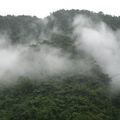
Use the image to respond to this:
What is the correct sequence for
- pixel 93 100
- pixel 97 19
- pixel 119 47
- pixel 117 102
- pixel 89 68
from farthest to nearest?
pixel 97 19
pixel 119 47
pixel 89 68
pixel 117 102
pixel 93 100

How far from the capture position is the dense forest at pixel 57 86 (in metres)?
17.4

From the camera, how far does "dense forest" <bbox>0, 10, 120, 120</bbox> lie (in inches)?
685

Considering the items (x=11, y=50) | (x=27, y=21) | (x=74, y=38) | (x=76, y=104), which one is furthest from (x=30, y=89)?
(x=27, y=21)

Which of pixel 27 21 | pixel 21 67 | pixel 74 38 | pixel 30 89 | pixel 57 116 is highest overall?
pixel 27 21

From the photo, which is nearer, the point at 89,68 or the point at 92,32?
the point at 89,68

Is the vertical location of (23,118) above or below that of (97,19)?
below

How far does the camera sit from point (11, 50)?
32469 millimetres

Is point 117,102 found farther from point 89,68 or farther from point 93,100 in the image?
point 89,68

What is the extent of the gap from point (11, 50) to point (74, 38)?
12.1m

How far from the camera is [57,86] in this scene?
20.9 metres

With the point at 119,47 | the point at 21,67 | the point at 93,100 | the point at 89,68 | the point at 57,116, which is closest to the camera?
the point at 57,116

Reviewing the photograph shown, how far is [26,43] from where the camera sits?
34.5 m

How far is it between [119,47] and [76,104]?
1840 centimetres

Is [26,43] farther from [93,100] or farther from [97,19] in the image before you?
[93,100]
